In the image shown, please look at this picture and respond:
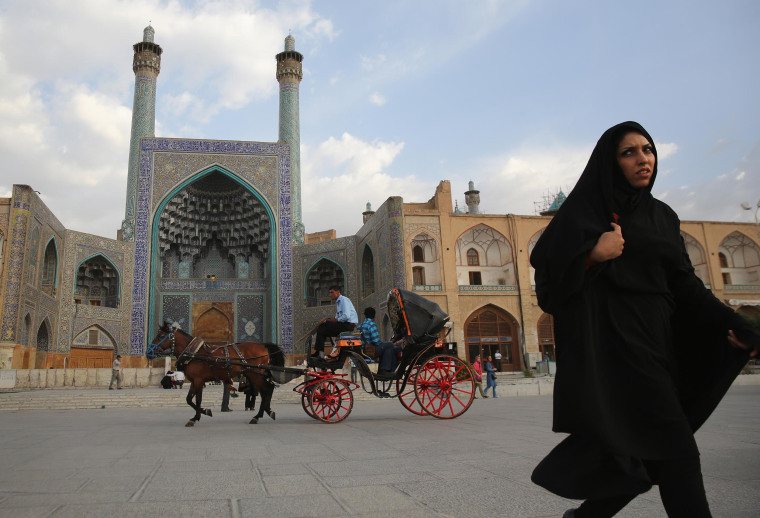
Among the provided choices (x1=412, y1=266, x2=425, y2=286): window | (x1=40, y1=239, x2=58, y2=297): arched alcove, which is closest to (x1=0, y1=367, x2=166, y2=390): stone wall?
(x1=40, y1=239, x2=58, y2=297): arched alcove

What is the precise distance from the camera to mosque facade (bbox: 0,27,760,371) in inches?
859

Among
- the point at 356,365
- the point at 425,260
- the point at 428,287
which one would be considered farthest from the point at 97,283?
the point at 356,365

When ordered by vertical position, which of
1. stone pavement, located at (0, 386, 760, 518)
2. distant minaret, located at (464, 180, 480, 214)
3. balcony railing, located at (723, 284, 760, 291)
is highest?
distant minaret, located at (464, 180, 480, 214)

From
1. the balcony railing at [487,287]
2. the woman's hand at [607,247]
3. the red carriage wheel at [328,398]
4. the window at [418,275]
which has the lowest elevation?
the red carriage wheel at [328,398]

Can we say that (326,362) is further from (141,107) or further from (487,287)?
(141,107)

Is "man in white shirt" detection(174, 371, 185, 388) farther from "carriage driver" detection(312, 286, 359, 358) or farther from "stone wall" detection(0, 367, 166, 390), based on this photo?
"carriage driver" detection(312, 286, 359, 358)

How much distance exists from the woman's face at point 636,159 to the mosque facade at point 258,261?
18838mm

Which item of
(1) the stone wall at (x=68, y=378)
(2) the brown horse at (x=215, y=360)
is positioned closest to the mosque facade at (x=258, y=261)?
(1) the stone wall at (x=68, y=378)

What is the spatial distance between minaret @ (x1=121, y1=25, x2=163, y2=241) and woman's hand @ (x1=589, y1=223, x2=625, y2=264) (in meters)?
24.8

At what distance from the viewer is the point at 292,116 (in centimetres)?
2698

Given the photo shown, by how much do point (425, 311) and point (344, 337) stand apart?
3.32 feet

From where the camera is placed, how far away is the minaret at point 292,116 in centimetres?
2575

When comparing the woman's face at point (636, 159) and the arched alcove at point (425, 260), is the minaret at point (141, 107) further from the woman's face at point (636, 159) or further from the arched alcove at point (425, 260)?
the woman's face at point (636, 159)

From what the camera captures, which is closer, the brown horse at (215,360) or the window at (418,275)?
the brown horse at (215,360)
